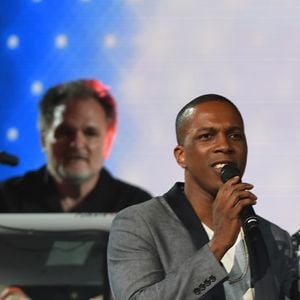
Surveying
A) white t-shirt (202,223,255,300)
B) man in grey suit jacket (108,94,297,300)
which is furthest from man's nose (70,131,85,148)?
white t-shirt (202,223,255,300)

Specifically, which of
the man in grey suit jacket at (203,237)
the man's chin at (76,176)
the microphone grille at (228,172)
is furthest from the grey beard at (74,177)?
the microphone grille at (228,172)

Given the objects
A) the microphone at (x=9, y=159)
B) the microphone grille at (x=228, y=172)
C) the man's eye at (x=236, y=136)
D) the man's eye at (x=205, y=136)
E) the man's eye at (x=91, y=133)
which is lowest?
the microphone grille at (x=228, y=172)

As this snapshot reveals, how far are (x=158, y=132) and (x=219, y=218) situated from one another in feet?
5.33

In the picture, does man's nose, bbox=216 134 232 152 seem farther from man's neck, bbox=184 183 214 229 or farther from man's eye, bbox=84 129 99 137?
man's eye, bbox=84 129 99 137

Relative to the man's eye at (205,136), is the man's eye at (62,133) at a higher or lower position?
higher

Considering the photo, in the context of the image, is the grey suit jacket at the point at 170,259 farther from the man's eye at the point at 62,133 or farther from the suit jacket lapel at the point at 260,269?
the man's eye at the point at 62,133

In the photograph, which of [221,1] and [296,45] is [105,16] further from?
[296,45]

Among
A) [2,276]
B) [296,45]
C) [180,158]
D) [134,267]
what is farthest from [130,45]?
[134,267]

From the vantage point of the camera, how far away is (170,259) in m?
1.89

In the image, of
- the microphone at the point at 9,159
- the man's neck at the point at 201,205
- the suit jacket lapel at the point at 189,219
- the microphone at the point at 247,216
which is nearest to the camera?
the microphone at the point at 247,216

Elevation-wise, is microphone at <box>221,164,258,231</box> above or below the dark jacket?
below

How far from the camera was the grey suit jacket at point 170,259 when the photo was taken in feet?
5.82

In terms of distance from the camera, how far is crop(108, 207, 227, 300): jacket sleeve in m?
1.77

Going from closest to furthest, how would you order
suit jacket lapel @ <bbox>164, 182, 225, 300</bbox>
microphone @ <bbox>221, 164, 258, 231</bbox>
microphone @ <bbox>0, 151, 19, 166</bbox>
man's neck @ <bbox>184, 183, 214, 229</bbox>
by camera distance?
microphone @ <bbox>221, 164, 258, 231</bbox> < suit jacket lapel @ <bbox>164, 182, 225, 300</bbox> < man's neck @ <bbox>184, 183, 214, 229</bbox> < microphone @ <bbox>0, 151, 19, 166</bbox>
